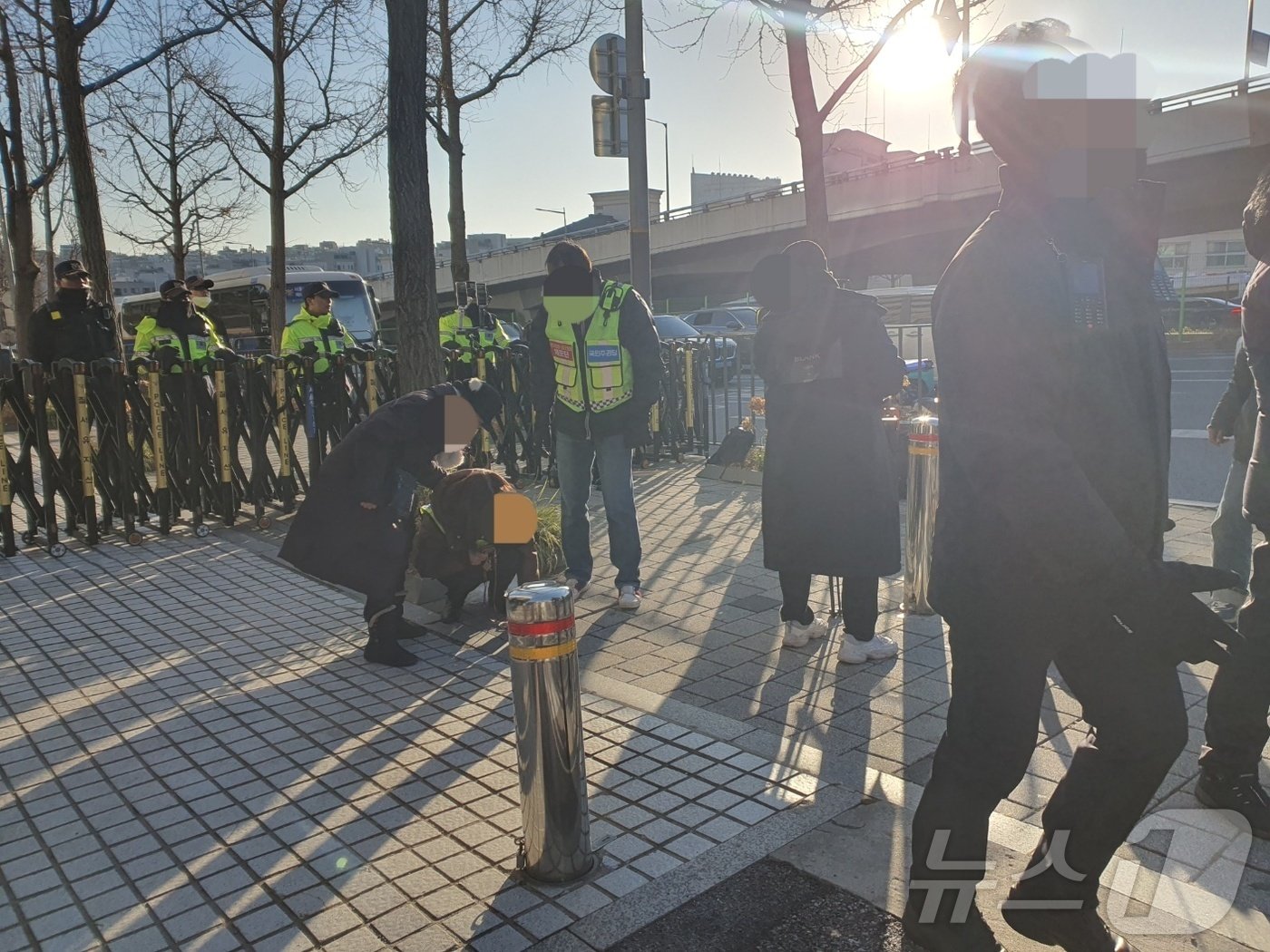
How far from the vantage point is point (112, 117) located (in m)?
16.1

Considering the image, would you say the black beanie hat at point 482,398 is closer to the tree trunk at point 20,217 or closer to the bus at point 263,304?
the tree trunk at point 20,217

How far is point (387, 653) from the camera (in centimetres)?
483

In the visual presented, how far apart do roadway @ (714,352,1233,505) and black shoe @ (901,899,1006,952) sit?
199 cm

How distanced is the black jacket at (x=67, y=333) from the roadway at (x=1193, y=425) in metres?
6.03

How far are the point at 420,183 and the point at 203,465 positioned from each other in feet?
10.3

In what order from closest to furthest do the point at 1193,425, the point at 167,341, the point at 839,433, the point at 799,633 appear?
1. the point at 839,433
2. the point at 799,633
3. the point at 167,341
4. the point at 1193,425

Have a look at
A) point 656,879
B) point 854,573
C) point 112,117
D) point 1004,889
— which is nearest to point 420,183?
point 854,573

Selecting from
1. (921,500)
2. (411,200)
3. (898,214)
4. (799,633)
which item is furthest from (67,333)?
(898,214)

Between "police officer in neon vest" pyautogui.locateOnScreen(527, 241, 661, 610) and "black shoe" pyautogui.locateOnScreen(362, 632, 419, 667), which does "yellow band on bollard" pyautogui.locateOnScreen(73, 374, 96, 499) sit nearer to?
"police officer in neon vest" pyautogui.locateOnScreen(527, 241, 661, 610)

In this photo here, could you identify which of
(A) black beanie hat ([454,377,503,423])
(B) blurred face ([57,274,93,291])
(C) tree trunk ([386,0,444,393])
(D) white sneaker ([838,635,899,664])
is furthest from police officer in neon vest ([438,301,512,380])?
(D) white sneaker ([838,635,899,664])

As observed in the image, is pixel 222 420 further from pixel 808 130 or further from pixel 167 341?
pixel 808 130

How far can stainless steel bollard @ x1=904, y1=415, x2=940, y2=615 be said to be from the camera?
5.06 m

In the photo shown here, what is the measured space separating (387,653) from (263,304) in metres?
23.4

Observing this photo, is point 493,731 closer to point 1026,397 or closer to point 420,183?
point 1026,397
